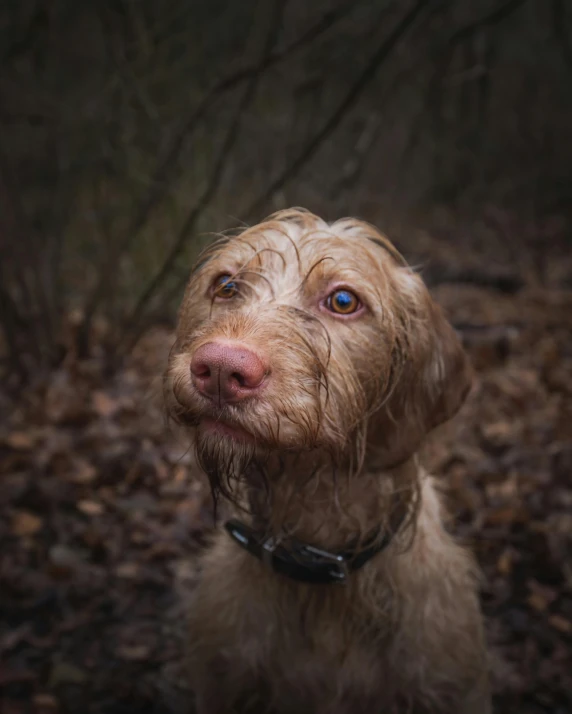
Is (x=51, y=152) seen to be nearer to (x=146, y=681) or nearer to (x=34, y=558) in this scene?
(x=34, y=558)

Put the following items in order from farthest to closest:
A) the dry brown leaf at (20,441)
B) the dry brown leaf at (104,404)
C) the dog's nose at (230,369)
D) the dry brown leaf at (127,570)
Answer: the dry brown leaf at (104,404) < the dry brown leaf at (20,441) < the dry brown leaf at (127,570) < the dog's nose at (230,369)

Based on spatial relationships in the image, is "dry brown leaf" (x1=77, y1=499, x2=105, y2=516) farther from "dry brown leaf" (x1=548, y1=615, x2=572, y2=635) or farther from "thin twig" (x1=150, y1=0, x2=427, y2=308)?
"dry brown leaf" (x1=548, y1=615, x2=572, y2=635)

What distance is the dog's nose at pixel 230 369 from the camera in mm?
1466

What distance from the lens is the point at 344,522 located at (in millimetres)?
2088

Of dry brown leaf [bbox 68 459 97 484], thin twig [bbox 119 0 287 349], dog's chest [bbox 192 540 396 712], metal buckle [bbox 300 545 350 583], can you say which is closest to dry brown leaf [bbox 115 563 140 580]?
dry brown leaf [bbox 68 459 97 484]

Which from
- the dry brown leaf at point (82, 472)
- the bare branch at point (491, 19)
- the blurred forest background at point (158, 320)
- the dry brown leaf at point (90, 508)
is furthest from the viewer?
the dry brown leaf at point (82, 472)

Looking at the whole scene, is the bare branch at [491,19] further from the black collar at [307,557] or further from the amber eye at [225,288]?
the black collar at [307,557]

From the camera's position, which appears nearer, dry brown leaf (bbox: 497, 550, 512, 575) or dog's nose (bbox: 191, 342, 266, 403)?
dog's nose (bbox: 191, 342, 266, 403)

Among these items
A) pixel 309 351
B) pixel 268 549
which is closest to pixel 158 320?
pixel 268 549

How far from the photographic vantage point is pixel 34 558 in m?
3.34

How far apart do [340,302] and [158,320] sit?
3.90 meters

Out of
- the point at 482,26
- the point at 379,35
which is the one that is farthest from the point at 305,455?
the point at 379,35

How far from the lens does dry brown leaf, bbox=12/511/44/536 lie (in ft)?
11.4

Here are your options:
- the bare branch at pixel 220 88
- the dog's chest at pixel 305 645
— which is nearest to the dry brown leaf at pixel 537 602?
the dog's chest at pixel 305 645
